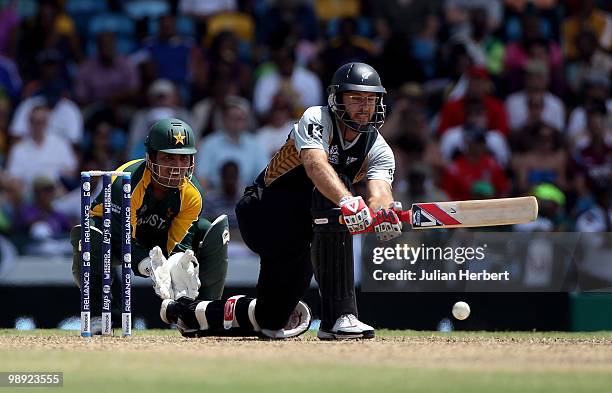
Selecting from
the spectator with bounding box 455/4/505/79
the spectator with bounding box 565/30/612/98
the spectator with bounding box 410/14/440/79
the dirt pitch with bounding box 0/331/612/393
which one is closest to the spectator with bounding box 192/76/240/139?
the spectator with bounding box 410/14/440/79

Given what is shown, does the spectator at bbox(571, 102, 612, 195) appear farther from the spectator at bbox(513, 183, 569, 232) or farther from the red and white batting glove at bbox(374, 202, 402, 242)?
the red and white batting glove at bbox(374, 202, 402, 242)

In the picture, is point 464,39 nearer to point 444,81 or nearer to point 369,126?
point 444,81

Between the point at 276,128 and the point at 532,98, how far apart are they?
274cm

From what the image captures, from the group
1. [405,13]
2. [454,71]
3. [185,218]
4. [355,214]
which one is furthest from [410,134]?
[355,214]

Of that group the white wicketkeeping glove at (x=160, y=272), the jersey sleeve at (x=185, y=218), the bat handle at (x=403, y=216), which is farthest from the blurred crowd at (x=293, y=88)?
the bat handle at (x=403, y=216)

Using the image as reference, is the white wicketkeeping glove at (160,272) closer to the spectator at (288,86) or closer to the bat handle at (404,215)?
the bat handle at (404,215)

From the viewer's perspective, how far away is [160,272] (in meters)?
7.83

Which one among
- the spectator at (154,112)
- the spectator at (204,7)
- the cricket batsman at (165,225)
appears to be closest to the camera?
the cricket batsman at (165,225)

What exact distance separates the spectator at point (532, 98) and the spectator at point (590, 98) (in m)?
0.15

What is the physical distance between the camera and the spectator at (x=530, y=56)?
14305 millimetres

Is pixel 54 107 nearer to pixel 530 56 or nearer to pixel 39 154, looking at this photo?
pixel 39 154

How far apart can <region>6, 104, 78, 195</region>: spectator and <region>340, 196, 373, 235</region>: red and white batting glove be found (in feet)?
21.6

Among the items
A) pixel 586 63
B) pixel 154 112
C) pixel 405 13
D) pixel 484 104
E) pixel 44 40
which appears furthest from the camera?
pixel 405 13

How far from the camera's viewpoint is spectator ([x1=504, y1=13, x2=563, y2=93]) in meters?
14.3
